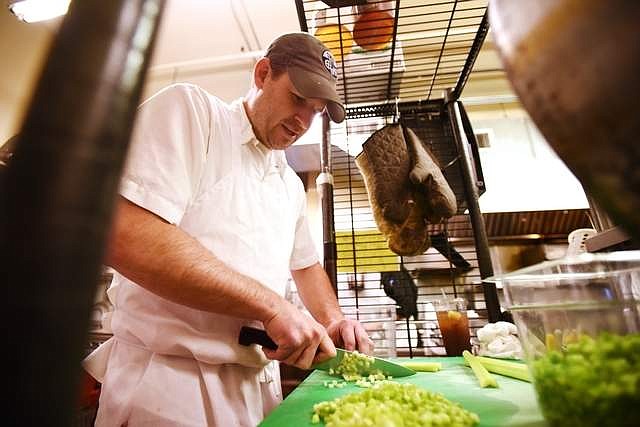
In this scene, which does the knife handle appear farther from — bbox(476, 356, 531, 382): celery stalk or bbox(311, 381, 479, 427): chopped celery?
→ bbox(476, 356, 531, 382): celery stalk

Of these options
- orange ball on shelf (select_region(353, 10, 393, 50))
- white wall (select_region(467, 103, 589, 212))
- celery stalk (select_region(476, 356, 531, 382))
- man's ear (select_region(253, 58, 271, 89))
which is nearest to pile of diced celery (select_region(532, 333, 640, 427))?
celery stalk (select_region(476, 356, 531, 382))

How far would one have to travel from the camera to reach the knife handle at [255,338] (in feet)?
2.54

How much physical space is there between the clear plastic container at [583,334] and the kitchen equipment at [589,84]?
183 mm

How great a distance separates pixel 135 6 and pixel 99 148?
0.21 feet

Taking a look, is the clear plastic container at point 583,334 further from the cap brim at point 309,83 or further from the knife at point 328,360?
the cap brim at point 309,83

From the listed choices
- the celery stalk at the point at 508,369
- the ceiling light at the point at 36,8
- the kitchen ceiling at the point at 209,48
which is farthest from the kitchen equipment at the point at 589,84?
the ceiling light at the point at 36,8

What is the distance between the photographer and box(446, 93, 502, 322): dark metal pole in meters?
1.30

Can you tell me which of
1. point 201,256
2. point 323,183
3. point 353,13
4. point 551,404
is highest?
point 353,13

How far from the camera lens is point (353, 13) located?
1.22 metres

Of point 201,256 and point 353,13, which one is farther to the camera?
point 353,13

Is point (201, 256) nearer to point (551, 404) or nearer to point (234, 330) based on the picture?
point (234, 330)

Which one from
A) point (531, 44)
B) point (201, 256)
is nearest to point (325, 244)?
point (201, 256)

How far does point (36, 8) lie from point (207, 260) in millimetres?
2132

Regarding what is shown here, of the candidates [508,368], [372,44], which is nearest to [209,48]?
[372,44]
